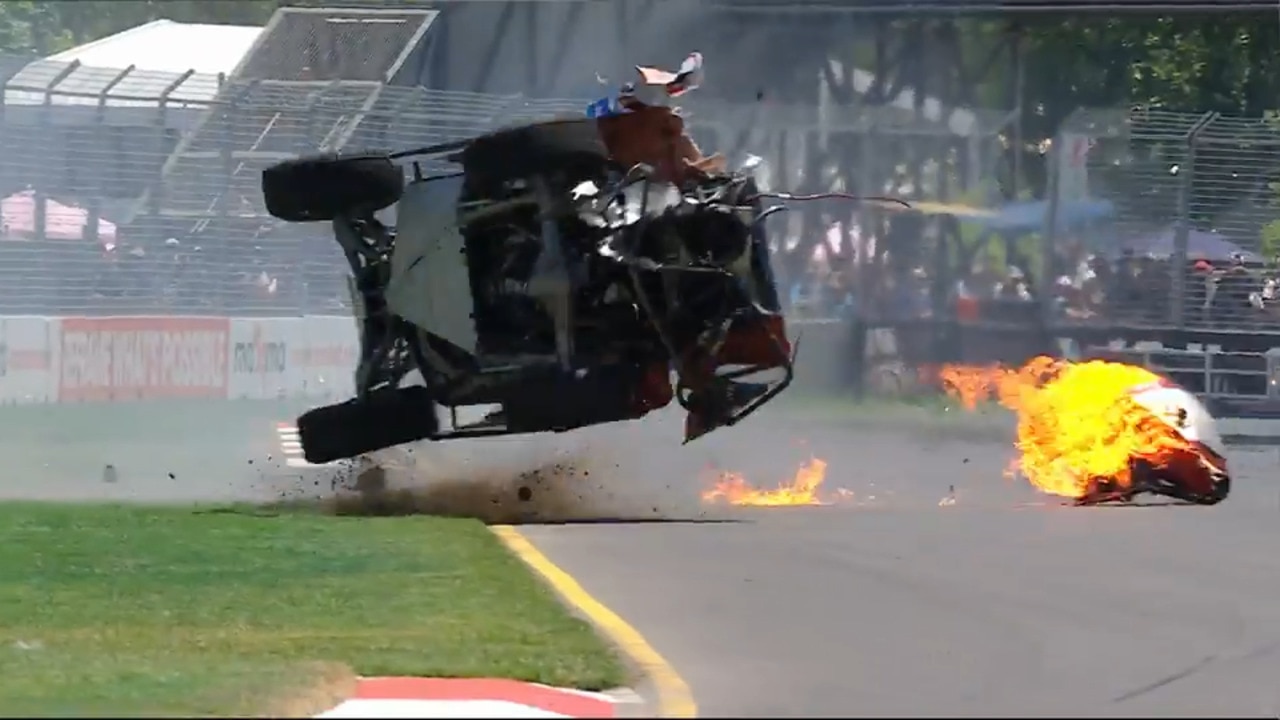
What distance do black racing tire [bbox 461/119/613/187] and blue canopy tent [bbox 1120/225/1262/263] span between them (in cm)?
1125

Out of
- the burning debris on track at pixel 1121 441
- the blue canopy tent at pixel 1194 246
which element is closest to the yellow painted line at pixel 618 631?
the burning debris on track at pixel 1121 441

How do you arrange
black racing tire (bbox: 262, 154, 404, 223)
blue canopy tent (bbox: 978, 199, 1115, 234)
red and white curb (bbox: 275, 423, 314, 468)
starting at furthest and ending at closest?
blue canopy tent (bbox: 978, 199, 1115, 234) → red and white curb (bbox: 275, 423, 314, 468) → black racing tire (bbox: 262, 154, 404, 223)

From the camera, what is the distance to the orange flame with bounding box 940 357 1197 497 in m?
18.2

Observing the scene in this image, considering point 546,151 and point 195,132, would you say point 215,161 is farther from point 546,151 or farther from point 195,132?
point 546,151

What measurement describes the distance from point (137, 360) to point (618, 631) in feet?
35.0

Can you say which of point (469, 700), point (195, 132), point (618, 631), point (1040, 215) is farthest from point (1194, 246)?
point (469, 700)

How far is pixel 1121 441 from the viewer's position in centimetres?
1831

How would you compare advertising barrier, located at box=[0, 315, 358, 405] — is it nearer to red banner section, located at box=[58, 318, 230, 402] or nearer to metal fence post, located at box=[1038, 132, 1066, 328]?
red banner section, located at box=[58, 318, 230, 402]

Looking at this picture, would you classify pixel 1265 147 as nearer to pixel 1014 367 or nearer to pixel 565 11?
pixel 1014 367

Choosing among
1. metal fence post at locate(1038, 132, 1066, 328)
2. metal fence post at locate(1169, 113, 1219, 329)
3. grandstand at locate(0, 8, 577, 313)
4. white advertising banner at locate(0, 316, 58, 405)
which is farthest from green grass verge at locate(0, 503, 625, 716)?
metal fence post at locate(1169, 113, 1219, 329)

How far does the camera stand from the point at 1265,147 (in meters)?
25.0

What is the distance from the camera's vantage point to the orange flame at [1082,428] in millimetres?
18203

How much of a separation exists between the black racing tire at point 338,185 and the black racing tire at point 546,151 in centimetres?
97

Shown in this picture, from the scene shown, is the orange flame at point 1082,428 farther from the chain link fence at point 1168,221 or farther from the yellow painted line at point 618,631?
the yellow painted line at point 618,631
